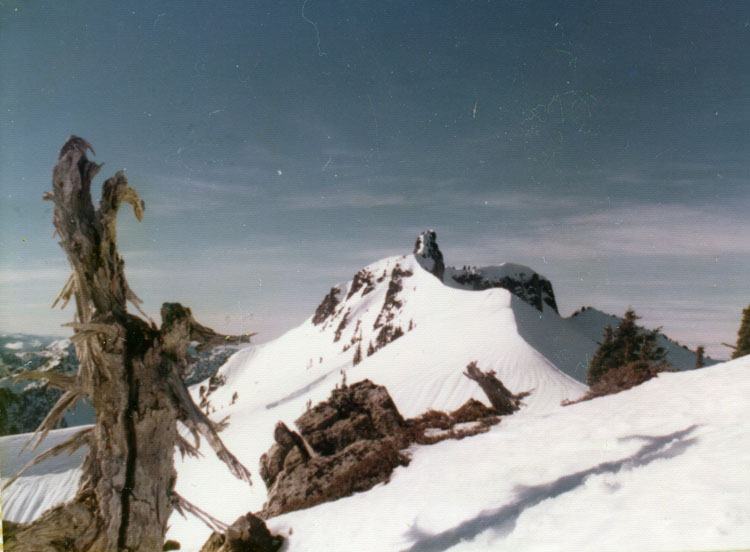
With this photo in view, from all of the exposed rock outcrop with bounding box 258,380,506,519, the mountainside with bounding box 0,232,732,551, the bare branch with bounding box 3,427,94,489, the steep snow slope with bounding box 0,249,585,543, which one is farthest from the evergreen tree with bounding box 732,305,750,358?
the bare branch with bounding box 3,427,94,489

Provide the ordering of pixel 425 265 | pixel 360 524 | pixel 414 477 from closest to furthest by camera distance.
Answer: pixel 360 524
pixel 414 477
pixel 425 265

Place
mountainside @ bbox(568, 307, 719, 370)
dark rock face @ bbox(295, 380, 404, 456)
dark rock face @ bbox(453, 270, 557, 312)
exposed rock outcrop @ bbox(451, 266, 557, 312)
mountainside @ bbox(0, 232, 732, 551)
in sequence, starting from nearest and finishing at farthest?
mountainside @ bbox(0, 232, 732, 551) < dark rock face @ bbox(295, 380, 404, 456) < exposed rock outcrop @ bbox(451, 266, 557, 312) < dark rock face @ bbox(453, 270, 557, 312) < mountainside @ bbox(568, 307, 719, 370)

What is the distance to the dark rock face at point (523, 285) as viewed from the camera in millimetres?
14718

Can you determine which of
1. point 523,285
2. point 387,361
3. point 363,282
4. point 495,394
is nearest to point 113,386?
point 495,394

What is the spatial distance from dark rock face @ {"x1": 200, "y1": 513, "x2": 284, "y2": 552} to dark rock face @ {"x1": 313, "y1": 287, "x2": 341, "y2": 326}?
5657mm

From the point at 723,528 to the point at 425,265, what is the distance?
11775 mm

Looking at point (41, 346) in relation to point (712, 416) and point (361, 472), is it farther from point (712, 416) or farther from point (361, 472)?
point (712, 416)

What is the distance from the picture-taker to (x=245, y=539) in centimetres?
451

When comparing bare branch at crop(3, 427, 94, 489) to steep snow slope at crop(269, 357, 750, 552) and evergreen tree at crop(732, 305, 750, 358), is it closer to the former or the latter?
steep snow slope at crop(269, 357, 750, 552)

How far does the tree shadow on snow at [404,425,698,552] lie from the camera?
3.98 metres

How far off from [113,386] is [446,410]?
1063 cm

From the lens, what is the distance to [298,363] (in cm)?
1680

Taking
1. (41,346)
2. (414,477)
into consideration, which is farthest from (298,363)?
(41,346)

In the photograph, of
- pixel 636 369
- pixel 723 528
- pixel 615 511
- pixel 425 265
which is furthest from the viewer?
pixel 425 265
